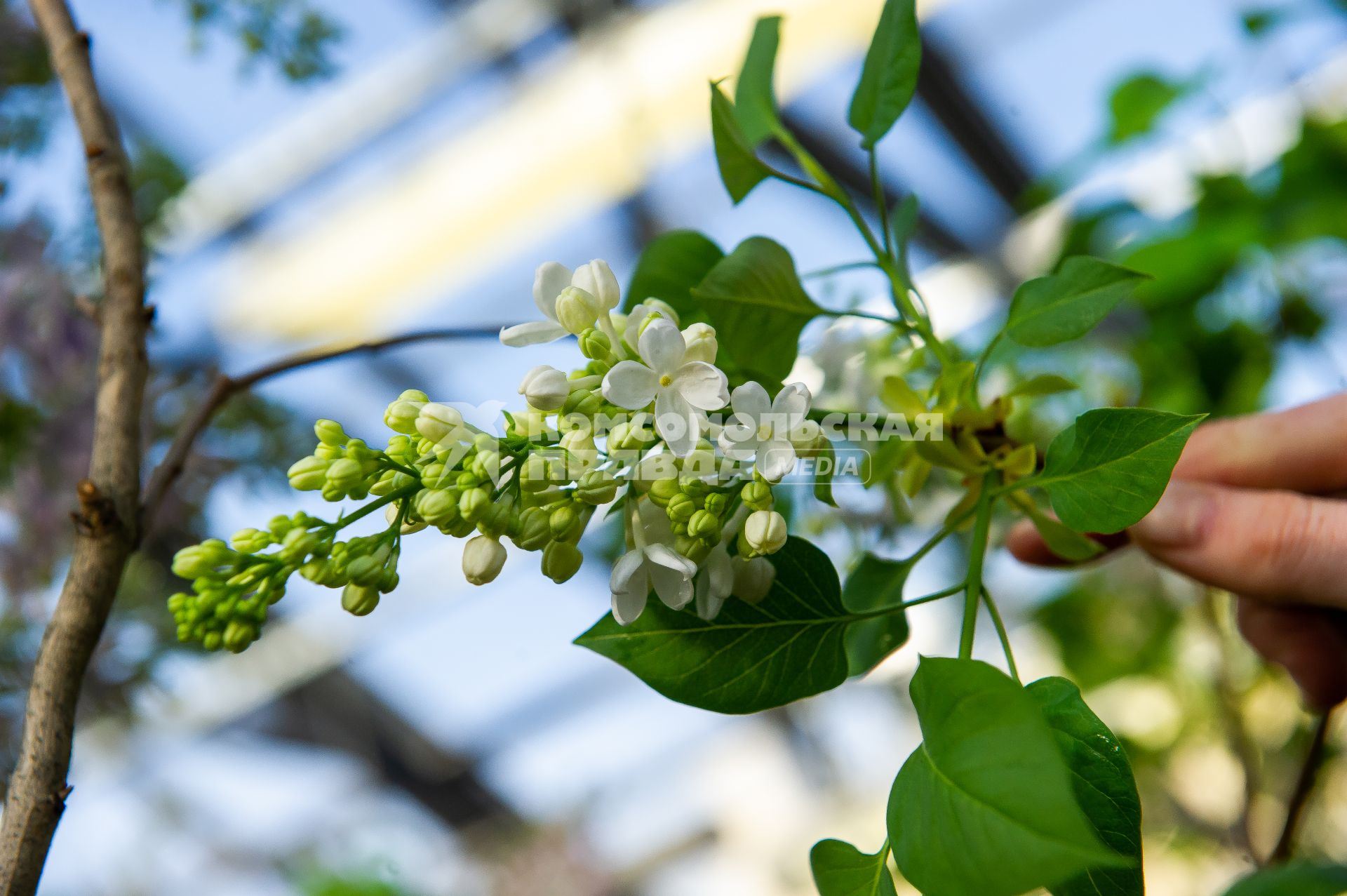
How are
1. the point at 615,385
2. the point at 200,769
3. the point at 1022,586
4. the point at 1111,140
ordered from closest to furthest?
1. the point at 615,385
2. the point at 1111,140
3. the point at 1022,586
4. the point at 200,769

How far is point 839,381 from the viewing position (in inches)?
23.5

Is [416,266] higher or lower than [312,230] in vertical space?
lower

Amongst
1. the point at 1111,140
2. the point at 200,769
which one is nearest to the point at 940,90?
the point at 1111,140

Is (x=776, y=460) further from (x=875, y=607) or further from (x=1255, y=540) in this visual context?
(x=1255, y=540)

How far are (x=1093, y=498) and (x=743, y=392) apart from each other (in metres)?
0.13

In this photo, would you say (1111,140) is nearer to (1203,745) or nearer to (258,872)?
(1203,745)

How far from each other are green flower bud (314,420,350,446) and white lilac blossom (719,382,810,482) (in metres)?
0.12

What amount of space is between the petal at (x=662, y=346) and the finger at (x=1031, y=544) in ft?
1.23

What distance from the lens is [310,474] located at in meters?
0.31

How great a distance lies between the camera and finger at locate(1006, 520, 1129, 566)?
61 cm

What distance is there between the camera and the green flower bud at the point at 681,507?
0.98 feet

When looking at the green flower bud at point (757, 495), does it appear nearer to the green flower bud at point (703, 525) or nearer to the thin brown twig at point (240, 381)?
the green flower bud at point (703, 525)

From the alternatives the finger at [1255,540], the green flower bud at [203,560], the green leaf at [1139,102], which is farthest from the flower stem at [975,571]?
the green leaf at [1139,102]


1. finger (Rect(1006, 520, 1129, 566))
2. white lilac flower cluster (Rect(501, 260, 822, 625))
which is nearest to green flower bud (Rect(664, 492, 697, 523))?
white lilac flower cluster (Rect(501, 260, 822, 625))
